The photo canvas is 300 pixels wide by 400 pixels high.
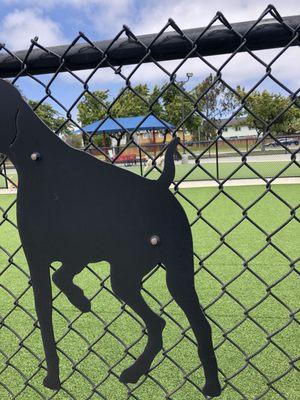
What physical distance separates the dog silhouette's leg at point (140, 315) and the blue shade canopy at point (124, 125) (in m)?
0.41

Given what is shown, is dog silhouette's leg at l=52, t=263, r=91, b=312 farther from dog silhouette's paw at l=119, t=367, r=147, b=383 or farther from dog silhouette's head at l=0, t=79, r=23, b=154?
dog silhouette's head at l=0, t=79, r=23, b=154

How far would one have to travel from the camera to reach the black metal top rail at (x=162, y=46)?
886 mm

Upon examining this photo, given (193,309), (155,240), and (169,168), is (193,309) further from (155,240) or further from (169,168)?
(169,168)

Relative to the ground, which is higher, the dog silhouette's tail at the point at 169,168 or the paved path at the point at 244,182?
the paved path at the point at 244,182

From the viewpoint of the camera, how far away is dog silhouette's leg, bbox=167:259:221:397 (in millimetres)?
944

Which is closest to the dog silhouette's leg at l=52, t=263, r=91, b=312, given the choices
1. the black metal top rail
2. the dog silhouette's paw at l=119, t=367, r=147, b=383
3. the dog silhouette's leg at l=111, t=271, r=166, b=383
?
the dog silhouette's leg at l=111, t=271, r=166, b=383

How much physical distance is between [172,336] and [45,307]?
4.40 ft

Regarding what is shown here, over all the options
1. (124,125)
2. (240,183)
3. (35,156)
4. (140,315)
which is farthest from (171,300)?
(124,125)

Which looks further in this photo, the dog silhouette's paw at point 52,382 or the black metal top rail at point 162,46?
the dog silhouette's paw at point 52,382

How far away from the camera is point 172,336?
2.22 metres

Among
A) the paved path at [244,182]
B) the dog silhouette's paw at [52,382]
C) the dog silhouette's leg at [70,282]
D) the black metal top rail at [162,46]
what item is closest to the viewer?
the black metal top rail at [162,46]

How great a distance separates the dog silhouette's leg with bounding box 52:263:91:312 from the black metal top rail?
0.54 metres

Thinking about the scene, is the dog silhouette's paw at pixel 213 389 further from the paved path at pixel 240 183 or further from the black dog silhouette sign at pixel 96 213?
the paved path at pixel 240 183

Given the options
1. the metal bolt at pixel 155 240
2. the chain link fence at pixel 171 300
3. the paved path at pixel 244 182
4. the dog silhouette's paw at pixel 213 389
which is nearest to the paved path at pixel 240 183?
the paved path at pixel 244 182
